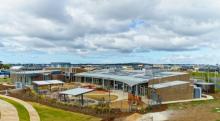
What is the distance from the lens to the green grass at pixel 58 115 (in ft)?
112

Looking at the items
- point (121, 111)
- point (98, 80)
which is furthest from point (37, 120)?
point (98, 80)

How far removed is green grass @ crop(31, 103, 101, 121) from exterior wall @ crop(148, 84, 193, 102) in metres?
18.9

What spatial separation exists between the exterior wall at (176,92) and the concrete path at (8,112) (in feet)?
76.0

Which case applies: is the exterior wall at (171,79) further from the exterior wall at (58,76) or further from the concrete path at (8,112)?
the exterior wall at (58,76)

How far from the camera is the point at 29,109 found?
39188 millimetres

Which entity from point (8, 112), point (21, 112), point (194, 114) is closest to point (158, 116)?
point (194, 114)

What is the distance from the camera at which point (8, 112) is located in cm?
3688

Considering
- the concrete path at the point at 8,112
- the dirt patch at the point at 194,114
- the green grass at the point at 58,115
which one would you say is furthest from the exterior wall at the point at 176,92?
the concrete path at the point at 8,112

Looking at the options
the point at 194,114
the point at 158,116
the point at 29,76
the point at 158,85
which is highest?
the point at 29,76

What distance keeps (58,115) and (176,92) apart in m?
24.4

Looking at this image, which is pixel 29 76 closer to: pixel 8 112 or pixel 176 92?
pixel 176 92

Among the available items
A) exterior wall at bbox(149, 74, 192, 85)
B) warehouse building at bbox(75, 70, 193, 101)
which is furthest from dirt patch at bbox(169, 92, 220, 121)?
exterior wall at bbox(149, 74, 192, 85)

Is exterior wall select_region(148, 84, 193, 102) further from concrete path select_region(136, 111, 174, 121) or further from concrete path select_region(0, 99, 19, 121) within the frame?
concrete path select_region(0, 99, 19, 121)

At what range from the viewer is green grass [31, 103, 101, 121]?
112 feet
